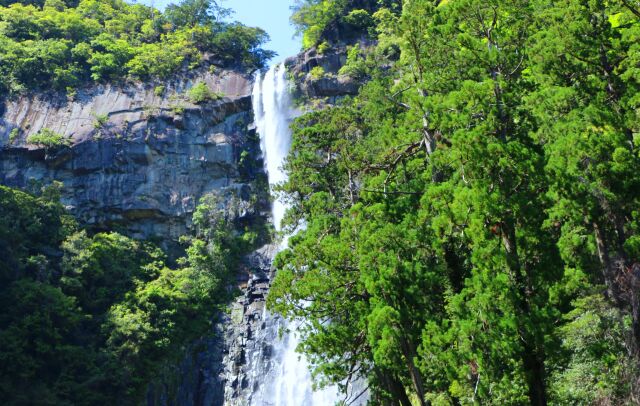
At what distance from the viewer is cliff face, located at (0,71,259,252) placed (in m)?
32.0

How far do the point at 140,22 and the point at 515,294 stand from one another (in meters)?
41.6

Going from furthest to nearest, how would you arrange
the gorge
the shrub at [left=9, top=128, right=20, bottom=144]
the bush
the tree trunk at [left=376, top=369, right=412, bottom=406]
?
1. the bush
2. the shrub at [left=9, top=128, right=20, bottom=144]
3. the tree trunk at [left=376, top=369, right=412, bottom=406]
4. the gorge

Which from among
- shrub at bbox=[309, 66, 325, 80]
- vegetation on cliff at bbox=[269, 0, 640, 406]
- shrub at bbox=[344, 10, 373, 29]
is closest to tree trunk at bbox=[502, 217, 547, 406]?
vegetation on cliff at bbox=[269, 0, 640, 406]

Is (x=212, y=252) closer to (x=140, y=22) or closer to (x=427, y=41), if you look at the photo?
(x=427, y=41)

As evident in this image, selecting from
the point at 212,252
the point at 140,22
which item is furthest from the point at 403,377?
the point at 140,22

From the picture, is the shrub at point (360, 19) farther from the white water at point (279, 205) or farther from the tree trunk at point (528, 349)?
the tree trunk at point (528, 349)

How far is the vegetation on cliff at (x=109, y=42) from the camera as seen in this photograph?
37000 mm

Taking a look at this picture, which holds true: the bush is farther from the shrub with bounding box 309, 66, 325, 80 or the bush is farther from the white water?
the shrub with bounding box 309, 66, 325, 80

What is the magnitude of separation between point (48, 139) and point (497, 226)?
27.9 m

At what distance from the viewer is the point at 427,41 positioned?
1345cm

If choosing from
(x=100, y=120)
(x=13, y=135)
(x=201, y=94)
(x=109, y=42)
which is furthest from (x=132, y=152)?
(x=109, y=42)

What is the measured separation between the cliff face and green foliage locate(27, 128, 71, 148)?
0.87 ft

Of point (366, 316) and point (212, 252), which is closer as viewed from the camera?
point (366, 316)

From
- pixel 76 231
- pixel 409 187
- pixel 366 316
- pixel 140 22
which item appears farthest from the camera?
pixel 140 22
